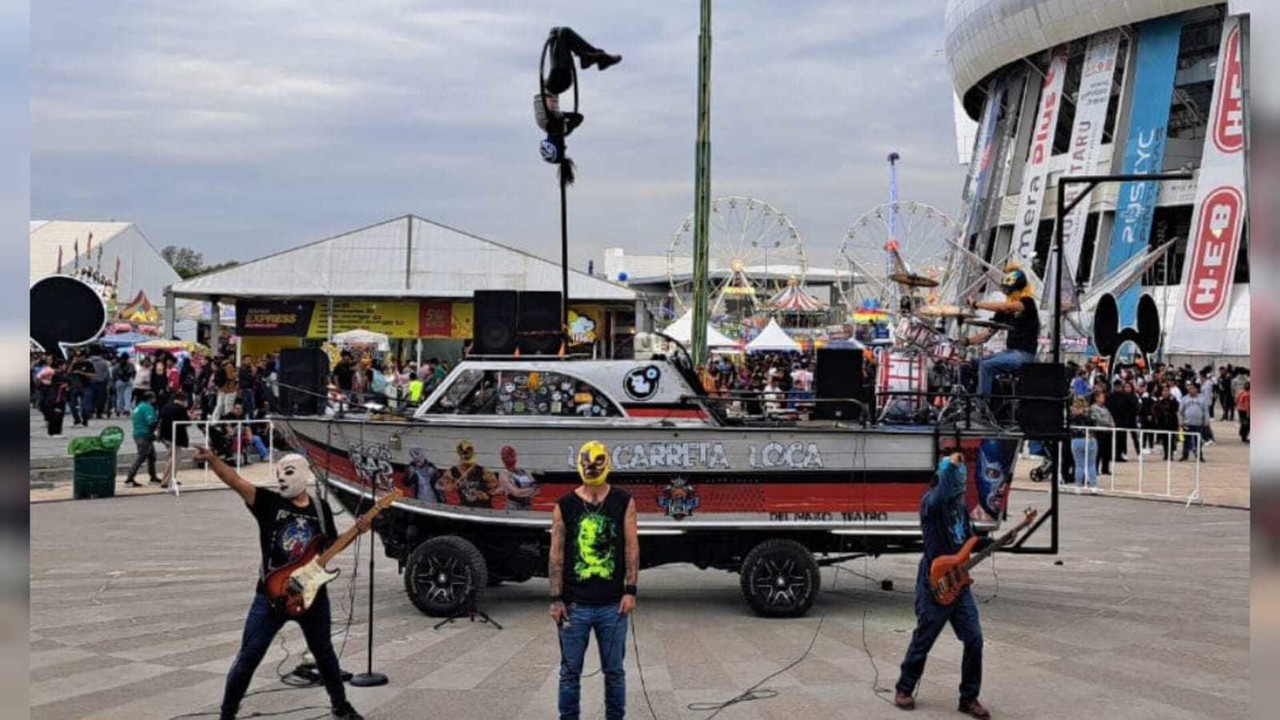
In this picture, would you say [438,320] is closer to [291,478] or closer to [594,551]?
[291,478]

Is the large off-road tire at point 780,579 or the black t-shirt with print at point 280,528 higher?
the black t-shirt with print at point 280,528

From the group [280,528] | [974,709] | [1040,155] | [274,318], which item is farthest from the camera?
[1040,155]

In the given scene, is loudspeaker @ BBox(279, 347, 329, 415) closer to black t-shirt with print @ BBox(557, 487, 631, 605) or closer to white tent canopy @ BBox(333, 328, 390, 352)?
black t-shirt with print @ BBox(557, 487, 631, 605)

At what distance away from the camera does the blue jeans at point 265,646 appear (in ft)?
24.8

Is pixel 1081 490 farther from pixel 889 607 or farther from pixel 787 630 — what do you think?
pixel 787 630

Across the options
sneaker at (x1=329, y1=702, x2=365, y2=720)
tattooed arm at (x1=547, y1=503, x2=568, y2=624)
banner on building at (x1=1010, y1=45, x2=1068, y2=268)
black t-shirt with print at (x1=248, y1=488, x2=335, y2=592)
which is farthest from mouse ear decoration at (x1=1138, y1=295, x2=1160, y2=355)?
banner on building at (x1=1010, y1=45, x2=1068, y2=268)

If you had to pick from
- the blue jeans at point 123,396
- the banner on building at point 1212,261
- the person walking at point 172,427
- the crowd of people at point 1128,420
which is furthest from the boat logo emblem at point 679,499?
the banner on building at point 1212,261

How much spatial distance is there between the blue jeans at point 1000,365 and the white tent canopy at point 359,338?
27.1m

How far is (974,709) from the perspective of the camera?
324 inches

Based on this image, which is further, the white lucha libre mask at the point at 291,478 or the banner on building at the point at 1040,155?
the banner on building at the point at 1040,155

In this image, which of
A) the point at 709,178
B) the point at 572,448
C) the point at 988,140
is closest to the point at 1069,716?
the point at 572,448

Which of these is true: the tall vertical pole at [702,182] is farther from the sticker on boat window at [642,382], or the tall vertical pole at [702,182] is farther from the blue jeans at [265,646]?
the blue jeans at [265,646]

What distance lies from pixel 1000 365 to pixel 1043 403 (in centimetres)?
200

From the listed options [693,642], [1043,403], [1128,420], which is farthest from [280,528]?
[1128,420]
